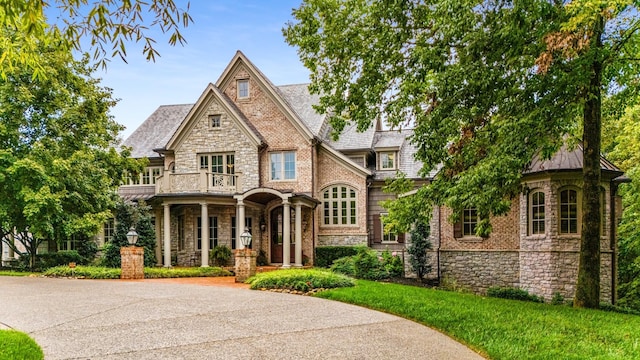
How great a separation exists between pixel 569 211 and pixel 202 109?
1503 centimetres

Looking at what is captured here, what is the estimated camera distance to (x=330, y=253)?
19547 millimetres

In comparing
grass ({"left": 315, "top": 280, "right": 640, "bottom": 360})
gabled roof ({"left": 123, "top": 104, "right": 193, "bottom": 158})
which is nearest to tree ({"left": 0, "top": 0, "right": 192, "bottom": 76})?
grass ({"left": 315, "top": 280, "right": 640, "bottom": 360})

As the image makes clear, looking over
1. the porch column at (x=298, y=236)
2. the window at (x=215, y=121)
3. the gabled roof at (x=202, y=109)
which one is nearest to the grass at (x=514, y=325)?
the porch column at (x=298, y=236)

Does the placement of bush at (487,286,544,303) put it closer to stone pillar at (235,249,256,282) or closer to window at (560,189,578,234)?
window at (560,189,578,234)

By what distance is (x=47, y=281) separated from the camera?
1394 cm

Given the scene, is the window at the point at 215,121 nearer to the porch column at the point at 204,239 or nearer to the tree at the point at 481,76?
the porch column at the point at 204,239

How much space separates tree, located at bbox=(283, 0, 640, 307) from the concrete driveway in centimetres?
357

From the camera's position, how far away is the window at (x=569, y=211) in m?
15.1

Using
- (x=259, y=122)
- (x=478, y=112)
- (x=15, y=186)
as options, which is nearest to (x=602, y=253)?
(x=478, y=112)

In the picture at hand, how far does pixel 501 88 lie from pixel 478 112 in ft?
2.25

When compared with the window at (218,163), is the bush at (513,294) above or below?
below

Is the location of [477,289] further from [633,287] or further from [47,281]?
[47,281]

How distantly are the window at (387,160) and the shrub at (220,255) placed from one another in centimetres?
785

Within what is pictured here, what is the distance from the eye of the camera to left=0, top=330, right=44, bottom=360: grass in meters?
5.39
